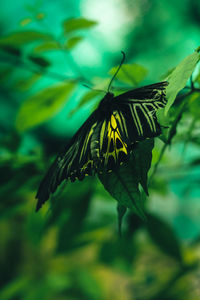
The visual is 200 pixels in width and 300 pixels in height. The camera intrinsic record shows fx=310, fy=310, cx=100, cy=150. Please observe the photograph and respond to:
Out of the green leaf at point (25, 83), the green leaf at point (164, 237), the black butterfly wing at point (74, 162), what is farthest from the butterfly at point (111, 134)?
the green leaf at point (164, 237)

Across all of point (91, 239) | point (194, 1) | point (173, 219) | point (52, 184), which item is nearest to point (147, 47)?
point (194, 1)

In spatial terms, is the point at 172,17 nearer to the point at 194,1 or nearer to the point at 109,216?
the point at 194,1

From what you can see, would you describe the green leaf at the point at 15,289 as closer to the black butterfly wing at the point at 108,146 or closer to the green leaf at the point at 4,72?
the green leaf at the point at 4,72

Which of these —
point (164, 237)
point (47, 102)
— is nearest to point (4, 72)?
point (47, 102)

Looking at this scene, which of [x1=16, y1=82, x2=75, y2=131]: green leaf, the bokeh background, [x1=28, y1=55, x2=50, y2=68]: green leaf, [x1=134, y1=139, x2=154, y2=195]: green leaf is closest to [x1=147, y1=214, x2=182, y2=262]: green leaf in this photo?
the bokeh background

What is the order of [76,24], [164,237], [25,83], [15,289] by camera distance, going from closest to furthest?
[76,24] → [25,83] → [164,237] → [15,289]

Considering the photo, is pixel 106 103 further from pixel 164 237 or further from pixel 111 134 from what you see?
pixel 164 237
